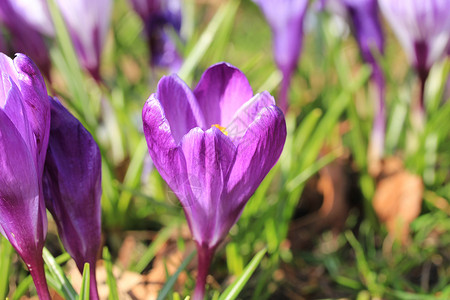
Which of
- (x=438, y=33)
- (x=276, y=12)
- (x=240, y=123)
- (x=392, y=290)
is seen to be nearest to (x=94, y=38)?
(x=276, y=12)

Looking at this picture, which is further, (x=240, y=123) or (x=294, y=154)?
(x=294, y=154)

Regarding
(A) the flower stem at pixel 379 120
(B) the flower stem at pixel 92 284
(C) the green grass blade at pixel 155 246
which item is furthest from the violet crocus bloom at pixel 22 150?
(A) the flower stem at pixel 379 120

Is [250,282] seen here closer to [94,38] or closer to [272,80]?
[272,80]

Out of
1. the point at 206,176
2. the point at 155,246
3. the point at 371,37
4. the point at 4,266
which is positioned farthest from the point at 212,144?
the point at 371,37

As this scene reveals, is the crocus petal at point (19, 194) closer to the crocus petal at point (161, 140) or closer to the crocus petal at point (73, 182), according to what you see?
the crocus petal at point (73, 182)

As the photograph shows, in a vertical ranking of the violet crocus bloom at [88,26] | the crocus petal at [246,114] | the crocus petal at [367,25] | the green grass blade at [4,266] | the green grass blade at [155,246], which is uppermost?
the violet crocus bloom at [88,26]

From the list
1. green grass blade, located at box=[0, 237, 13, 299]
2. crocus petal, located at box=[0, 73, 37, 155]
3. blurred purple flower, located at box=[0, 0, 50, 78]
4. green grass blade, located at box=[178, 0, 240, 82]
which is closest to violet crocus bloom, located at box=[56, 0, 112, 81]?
blurred purple flower, located at box=[0, 0, 50, 78]

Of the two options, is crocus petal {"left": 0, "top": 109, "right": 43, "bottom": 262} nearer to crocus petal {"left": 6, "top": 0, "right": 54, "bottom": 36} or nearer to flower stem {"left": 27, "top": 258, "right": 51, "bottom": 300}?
flower stem {"left": 27, "top": 258, "right": 51, "bottom": 300}
